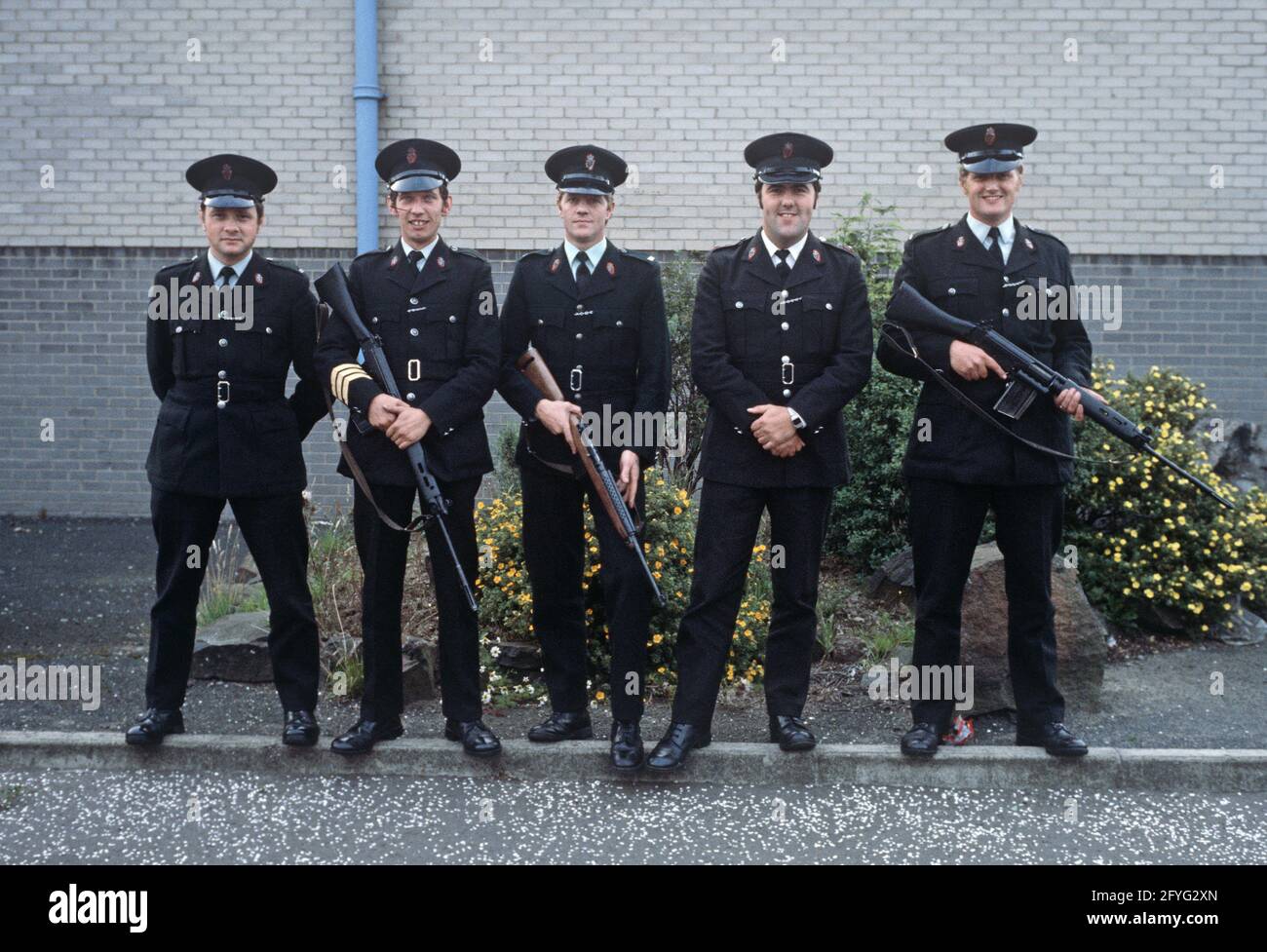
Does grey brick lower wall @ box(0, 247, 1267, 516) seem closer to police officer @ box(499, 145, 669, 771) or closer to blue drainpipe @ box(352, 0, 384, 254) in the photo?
blue drainpipe @ box(352, 0, 384, 254)

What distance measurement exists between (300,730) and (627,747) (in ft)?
3.94

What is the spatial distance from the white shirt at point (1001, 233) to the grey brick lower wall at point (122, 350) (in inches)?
229

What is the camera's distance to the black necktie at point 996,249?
14.8ft

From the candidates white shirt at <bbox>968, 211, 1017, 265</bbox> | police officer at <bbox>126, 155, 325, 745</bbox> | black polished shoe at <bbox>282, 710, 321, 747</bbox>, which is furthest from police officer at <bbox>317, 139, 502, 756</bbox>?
white shirt at <bbox>968, 211, 1017, 265</bbox>

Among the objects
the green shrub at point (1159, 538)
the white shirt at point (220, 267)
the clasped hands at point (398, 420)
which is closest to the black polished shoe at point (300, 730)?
the clasped hands at point (398, 420)

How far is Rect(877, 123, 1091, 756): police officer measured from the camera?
445cm

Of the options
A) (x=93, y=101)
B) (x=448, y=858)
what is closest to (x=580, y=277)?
(x=448, y=858)

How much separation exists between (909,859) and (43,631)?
A: 4814 millimetres

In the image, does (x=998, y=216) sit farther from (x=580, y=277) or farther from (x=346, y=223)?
(x=346, y=223)

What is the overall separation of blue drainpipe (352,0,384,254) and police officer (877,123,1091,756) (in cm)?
615

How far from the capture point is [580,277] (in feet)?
Result: 15.1

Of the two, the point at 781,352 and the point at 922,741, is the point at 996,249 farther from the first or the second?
the point at 922,741

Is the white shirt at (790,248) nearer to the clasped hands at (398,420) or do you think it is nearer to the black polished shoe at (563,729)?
the clasped hands at (398,420)

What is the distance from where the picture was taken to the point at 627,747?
446 centimetres
